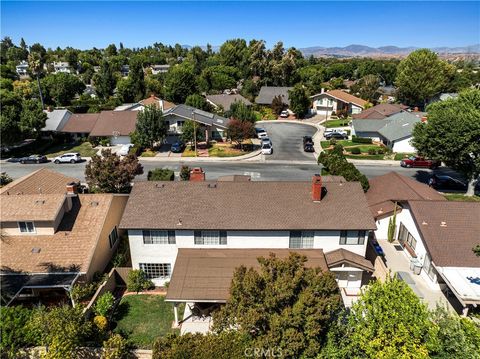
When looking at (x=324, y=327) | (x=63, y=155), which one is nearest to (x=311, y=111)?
(x=63, y=155)

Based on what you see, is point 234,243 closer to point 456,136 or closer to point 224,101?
point 456,136

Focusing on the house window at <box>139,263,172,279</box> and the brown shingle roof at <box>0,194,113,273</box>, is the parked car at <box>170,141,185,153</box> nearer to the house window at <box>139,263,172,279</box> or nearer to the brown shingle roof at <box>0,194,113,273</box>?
the brown shingle roof at <box>0,194,113,273</box>

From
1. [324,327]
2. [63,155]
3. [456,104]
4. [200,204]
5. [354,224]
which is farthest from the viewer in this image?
[63,155]

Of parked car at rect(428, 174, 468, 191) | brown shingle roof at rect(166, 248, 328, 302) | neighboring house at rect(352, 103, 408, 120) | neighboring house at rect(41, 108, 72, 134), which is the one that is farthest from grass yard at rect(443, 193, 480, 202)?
neighboring house at rect(41, 108, 72, 134)

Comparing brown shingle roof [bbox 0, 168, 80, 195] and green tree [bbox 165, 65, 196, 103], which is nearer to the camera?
brown shingle roof [bbox 0, 168, 80, 195]

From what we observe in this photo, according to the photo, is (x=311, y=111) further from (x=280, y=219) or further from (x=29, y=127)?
(x=280, y=219)

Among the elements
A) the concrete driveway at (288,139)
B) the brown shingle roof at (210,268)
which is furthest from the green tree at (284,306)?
the concrete driveway at (288,139)
